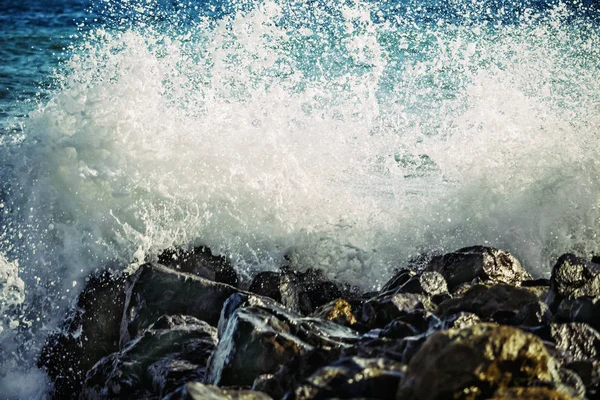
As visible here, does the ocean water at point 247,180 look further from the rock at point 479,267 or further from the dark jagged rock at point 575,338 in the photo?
the dark jagged rock at point 575,338

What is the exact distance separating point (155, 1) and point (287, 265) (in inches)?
388

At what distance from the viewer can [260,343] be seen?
2.59 meters

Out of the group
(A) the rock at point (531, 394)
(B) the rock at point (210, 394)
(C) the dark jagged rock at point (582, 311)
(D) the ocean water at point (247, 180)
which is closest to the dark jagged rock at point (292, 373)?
(B) the rock at point (210, 394)

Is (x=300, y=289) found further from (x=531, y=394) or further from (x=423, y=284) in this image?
(x=531, y=394)

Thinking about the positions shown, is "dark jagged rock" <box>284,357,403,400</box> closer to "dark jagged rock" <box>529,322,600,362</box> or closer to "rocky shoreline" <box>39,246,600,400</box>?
"rocky shoreline" <box>39,246,600,400</box>

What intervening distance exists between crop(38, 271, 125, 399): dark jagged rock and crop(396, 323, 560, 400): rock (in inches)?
90.8

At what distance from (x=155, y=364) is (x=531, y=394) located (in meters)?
1.69

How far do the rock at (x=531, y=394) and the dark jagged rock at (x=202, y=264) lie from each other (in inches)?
107

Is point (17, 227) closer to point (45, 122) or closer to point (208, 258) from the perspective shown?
point (45, 122)

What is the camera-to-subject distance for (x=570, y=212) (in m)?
4.97

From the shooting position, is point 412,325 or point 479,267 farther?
point 479,267

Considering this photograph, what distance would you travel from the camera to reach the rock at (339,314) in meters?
3.21

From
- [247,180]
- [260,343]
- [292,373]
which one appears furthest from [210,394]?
[247,180]

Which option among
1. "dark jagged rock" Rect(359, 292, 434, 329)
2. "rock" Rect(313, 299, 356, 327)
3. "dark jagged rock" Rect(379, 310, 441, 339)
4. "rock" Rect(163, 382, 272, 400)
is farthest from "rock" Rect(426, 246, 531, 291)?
"rock" Rect(163, 382, 272, 400)
